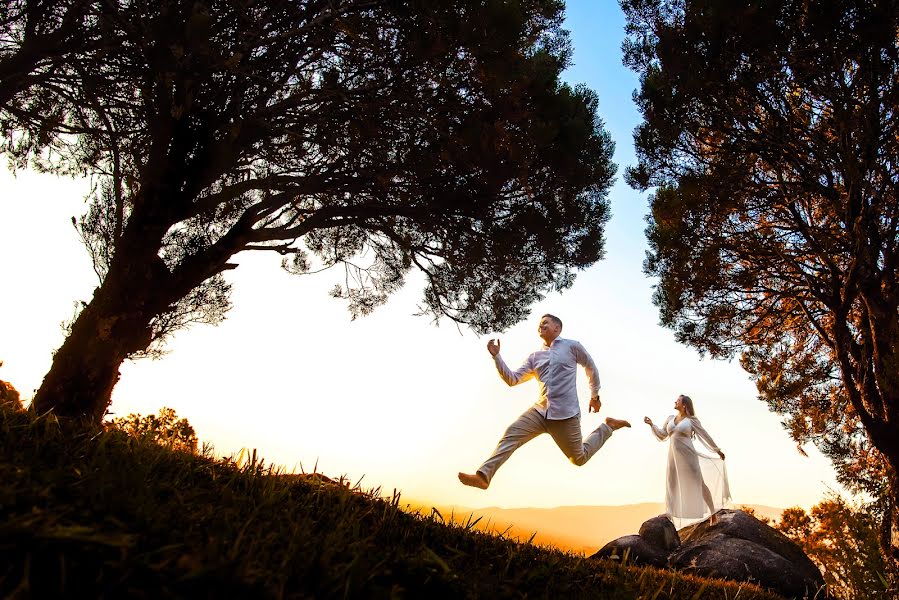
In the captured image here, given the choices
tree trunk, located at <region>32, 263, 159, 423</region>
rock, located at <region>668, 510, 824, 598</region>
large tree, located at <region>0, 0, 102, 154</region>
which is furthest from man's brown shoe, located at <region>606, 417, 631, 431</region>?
large tree, located at <region>0, 0, 102, 154</region>

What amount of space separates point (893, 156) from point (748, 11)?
262 cm

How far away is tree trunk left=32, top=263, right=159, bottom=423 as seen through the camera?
5785 millimetres

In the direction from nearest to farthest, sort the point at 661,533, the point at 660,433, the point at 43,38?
1. the point at 43,38
2. the point at 661,533
3. the point at 660,433

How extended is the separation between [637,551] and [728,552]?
1.03m

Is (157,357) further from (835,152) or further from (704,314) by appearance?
(835,152)

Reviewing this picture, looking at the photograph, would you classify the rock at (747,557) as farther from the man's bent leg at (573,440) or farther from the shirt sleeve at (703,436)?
the man's bent leg at (573,440)

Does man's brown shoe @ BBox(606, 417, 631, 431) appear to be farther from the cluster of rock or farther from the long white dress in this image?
the long white dress

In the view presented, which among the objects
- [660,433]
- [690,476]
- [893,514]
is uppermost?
[660,433]

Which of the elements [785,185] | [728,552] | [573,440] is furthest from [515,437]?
[785,185]

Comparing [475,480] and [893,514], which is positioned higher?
[893,514]

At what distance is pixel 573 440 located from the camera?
654 centimetres

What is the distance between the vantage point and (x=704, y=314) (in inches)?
371

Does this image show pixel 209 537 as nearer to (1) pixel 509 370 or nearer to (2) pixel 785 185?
(1) pixel 509 370

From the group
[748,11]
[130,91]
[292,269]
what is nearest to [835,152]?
[748,11]
